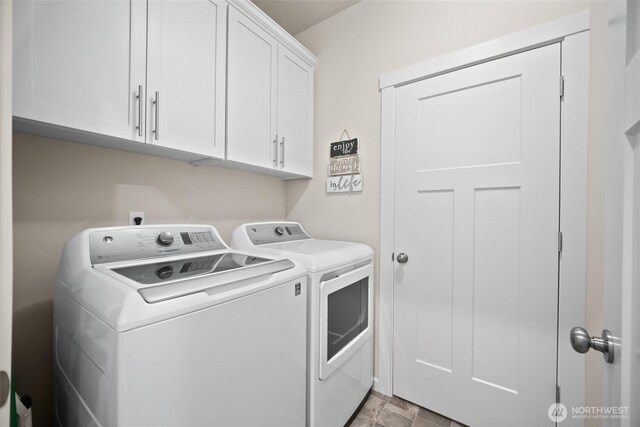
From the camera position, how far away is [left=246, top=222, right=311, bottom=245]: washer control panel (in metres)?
1.67

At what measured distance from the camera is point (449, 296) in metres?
1.54

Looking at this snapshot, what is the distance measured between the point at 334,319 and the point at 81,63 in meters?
1.56

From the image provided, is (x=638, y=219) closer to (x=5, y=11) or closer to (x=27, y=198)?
(x=5, y=11)

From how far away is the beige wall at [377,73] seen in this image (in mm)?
1173

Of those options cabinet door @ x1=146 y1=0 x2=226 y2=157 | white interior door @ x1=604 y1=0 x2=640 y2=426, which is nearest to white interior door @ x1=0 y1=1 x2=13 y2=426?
cabinet door @ x1=146 y1=0 x2=226 y2=157

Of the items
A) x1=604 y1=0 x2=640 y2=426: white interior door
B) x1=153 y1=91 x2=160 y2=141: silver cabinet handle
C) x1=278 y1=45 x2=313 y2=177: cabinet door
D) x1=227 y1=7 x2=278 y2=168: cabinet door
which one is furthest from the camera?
x1=278 y1=45 x2=313 y2=177: cabinet door

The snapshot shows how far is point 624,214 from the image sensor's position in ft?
1.62

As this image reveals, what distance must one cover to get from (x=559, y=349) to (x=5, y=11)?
2.27 m

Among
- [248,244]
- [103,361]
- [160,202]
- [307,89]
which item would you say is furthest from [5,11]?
[307,89]

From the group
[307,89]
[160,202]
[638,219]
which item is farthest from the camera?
[307,89]

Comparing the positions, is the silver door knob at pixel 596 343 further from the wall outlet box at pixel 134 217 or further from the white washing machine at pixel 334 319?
the wall outlet box at pixel 134 217

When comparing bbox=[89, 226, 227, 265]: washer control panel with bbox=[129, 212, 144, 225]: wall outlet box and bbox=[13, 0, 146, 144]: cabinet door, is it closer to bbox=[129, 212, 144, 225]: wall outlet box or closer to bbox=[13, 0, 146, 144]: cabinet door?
bbox=[129, 212, 144, 225]: wall outlet box

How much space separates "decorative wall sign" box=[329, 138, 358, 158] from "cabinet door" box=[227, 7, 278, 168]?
493 mm

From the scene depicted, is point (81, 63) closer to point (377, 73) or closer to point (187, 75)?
point (187, 75)
